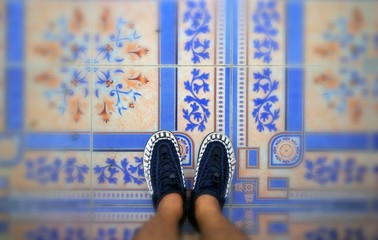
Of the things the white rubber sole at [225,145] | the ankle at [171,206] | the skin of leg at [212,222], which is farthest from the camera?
the white rubber sole at [225,145]

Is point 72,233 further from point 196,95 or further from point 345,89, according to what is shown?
point 345,89

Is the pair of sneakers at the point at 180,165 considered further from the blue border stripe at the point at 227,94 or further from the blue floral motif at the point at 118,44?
the blue floral motif at the point at 118,44

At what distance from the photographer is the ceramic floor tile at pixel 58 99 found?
105 cm

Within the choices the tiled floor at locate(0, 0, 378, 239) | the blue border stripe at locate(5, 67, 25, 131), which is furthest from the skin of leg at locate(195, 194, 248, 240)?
the blue border stripe at locate(5, 67, 25, 131)

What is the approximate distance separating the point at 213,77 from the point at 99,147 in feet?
1.22

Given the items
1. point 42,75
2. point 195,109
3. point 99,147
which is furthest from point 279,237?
point 42,75

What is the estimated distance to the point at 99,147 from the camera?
1049 millimetres

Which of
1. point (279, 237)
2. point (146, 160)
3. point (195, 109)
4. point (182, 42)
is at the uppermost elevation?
point (182, 42)

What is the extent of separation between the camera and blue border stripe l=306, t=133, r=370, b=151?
1058mm

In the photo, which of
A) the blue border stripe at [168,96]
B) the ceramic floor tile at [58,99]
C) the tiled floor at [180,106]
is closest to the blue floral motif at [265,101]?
the tiled floor at [180,106]

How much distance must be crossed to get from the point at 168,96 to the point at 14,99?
43 centimetres

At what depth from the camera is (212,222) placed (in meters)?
0.88

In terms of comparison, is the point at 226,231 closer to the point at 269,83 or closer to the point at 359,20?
the point at 269,83

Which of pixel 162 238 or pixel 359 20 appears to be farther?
pixel 359 20
